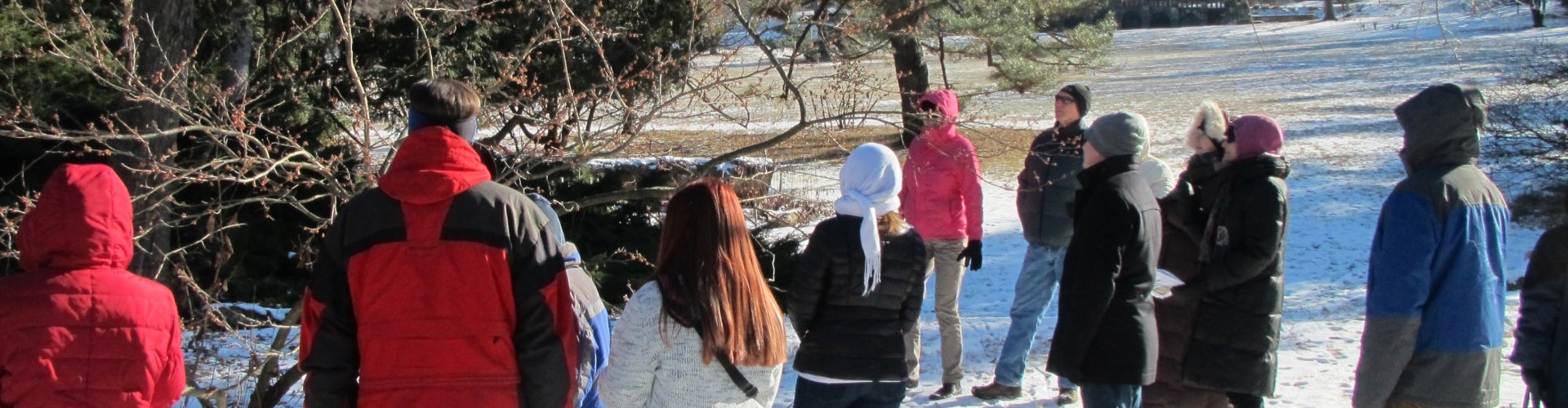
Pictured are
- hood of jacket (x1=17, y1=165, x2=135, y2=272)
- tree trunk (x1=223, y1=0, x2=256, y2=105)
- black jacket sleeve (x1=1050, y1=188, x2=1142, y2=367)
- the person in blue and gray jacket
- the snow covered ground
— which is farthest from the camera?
tree trunk (x1=223, y1=0, x2=256, y2=105)

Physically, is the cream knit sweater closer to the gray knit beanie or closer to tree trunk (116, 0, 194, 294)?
the gray knit beanie

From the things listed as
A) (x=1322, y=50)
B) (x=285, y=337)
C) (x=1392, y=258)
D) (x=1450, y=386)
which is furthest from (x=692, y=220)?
(x=1322, y=50)

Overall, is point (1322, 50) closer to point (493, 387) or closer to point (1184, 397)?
point (1184, 397)

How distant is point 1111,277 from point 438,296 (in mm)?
1958

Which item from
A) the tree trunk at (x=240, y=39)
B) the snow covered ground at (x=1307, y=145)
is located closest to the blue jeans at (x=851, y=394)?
the snow covered ground at (x=1307, y=145)

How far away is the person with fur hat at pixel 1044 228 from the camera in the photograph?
5.39m

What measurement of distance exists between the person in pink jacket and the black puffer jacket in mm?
1812

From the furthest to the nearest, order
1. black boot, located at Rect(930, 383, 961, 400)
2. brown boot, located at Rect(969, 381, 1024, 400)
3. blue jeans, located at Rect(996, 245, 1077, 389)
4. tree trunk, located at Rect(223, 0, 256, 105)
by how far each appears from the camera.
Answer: tree trunk, located at Rect(223, 0, 256, 105) → black boot, located at Rect(930, 383, 961, 400) → brown boot, located at Rect(969, 381, 1024, 400) → blue jeans, located at Rect(996, 245, 1077, 389)

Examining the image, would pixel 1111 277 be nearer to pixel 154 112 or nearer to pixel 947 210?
pixel 947 210

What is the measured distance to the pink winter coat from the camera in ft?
18.2

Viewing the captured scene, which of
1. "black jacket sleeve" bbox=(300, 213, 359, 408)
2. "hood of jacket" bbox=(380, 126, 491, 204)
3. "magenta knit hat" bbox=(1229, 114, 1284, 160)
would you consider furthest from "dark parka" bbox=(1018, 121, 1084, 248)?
"black jacket sleeve" bbox=(300, 213, 359, 408)

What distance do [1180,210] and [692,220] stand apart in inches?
86.3

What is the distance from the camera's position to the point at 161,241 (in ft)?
21.1

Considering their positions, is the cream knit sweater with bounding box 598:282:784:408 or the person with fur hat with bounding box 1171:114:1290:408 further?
the person with fur hat with bounding box 1171:114:1290:408
